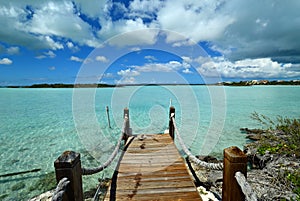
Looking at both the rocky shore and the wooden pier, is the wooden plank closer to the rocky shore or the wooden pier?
the wooden pier

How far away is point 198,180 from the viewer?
A: 5.39 meters

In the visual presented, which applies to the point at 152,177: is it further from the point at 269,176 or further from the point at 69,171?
the point at 269,176

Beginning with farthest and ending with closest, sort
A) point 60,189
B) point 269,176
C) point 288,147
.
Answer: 1. point 288,147
2. point 269,176
3. point 60,189

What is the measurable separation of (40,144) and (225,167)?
11.8m

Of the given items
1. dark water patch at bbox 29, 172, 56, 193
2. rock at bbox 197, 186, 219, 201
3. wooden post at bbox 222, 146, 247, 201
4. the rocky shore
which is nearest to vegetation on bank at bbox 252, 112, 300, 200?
the rocky shore

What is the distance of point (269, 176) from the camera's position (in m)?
4.85

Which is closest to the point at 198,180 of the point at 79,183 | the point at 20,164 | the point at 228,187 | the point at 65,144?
the point at 228,187

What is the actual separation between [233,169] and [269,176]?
4.28 metres

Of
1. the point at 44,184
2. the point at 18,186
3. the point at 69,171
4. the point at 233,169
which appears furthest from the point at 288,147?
the point at 18,186

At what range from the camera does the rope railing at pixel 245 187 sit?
1.52 meters

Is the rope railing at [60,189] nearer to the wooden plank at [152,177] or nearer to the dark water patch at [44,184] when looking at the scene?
the wooden plank at [152,177]

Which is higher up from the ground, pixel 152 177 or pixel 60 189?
pixel 60 189

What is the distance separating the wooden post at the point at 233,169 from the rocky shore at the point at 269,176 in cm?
219

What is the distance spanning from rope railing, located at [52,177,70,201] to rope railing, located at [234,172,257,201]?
161cm
